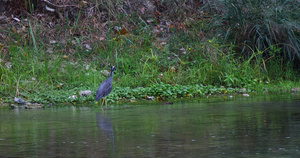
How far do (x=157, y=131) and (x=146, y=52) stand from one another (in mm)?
7784

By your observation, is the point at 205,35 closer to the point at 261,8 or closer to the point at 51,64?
the point at 261,8

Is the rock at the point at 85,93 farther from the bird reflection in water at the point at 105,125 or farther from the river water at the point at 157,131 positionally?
the bird reflection in water at the point at 105,125

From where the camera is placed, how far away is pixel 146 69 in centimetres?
1124

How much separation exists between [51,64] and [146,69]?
7.35ft

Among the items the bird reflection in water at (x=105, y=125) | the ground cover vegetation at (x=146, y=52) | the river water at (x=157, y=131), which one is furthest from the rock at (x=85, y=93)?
the bird reflection in water at (x=105, y=125)

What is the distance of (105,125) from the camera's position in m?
5.66

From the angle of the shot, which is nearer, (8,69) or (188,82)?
(8,69)

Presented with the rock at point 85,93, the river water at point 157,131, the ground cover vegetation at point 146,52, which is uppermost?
the ground cover vegetation at point 146,52

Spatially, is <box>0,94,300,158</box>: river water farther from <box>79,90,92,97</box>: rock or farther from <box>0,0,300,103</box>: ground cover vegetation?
<box>0,0,300,103</box>: ground cover vegetation

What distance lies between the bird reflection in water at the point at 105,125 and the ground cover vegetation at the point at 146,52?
7.54 feet

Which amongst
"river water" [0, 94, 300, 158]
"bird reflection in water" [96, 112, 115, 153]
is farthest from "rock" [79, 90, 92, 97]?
"bird reflection in water" [96, 112, 115, 153]

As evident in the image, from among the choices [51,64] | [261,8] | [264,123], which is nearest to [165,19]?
[261,8]

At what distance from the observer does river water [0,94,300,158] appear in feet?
12.7

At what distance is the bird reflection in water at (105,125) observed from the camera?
4744mm
